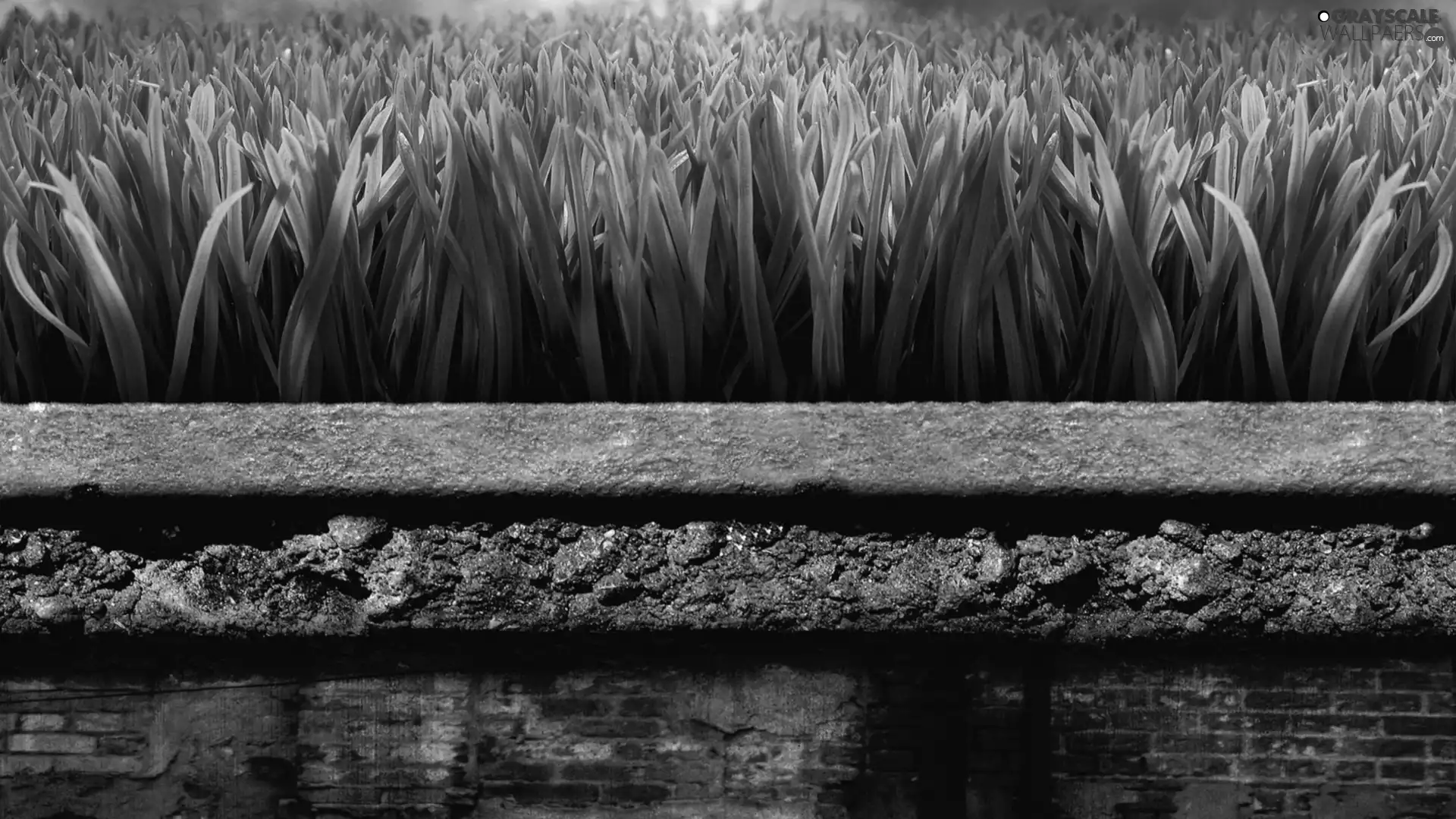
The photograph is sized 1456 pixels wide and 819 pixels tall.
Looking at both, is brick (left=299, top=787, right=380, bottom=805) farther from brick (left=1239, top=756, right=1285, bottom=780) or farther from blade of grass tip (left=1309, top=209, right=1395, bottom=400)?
blade of grass tip (left=1309, top=209, right=1395, bottom=400)

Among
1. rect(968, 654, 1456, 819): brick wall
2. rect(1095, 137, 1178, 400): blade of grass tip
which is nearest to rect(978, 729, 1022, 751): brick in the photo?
rect(968, 654, 1456, 819): brick wall

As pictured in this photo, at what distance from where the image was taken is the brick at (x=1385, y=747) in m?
1.30

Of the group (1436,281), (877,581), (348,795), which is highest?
(1436,281)

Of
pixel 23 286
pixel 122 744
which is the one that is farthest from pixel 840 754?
pixel 23 286

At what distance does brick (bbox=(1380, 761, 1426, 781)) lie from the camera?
4.28ft

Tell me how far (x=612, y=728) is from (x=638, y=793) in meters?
0.08

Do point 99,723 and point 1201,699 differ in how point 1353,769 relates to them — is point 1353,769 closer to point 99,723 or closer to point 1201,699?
point 1201,699

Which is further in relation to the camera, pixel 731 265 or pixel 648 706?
pixel 731 265

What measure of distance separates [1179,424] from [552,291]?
0.73 m

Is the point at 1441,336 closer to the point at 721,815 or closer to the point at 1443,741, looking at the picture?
the point at 1443,741

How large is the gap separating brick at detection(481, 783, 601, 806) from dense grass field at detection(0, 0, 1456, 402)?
18.2 inches

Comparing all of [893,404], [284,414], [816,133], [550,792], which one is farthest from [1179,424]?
[284,414]

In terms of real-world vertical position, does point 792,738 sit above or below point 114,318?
below

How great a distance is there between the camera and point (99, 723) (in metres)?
1.34
